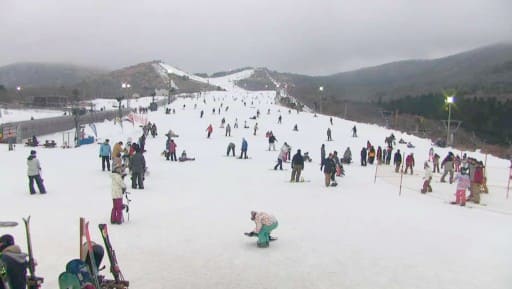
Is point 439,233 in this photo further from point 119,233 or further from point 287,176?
point 287,176

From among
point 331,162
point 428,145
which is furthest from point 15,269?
point 428,145

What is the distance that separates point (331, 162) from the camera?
19.7m

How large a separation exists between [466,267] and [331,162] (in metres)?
10.5

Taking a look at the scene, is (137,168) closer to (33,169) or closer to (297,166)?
(33,169)

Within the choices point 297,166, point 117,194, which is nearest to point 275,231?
point 117,194

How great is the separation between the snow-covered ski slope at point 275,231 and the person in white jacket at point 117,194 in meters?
0.24

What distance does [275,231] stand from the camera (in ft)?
38.3

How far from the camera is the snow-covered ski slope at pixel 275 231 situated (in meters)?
8.63

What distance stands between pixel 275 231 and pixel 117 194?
3.86m

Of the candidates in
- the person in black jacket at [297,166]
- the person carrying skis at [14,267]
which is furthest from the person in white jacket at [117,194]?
the person in black jacket at [297,166]

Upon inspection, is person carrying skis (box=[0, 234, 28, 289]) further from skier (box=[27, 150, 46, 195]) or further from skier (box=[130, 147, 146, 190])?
skier (box=[130, 147, 146, 190])

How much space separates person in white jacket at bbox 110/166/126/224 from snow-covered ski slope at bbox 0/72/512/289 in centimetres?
24

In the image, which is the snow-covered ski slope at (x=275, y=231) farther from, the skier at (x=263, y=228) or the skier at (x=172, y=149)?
the skier at (x=172, y=149)

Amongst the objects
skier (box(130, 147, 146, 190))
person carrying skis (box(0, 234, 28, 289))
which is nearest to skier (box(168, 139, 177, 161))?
skier (box(130, 147, 146, 190))
